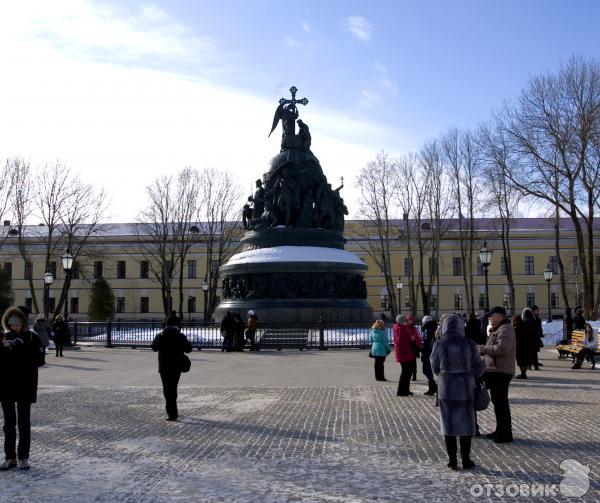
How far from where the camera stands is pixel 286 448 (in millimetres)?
8406

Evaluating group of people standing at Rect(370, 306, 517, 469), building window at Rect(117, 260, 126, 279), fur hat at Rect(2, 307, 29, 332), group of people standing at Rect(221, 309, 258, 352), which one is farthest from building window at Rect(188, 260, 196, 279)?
fur hat at Rect(2, 307, 29, 332)

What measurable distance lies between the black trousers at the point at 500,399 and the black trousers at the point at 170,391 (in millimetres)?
4740

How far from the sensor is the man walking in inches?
337

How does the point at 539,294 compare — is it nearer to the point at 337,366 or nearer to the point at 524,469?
the point at 337,366

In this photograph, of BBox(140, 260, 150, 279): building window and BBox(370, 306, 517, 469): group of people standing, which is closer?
BBox(370, 306, 517, 469): group of people standing

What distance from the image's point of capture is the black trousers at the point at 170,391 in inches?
418

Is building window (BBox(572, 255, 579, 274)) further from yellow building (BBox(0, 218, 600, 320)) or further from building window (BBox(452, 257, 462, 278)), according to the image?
building window (BBox(452, 257, 462, 278))

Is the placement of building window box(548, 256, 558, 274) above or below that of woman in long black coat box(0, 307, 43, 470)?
above

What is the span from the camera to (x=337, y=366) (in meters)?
19.7

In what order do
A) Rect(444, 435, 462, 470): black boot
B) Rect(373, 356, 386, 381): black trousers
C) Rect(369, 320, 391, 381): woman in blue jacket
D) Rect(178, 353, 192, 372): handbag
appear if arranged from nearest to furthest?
1. Rect(444, 435, 462, 470): black boot
2. Rect(178, 353, 192, 372): handbag
3. Rect(369, 320, 391, 381): woman in blue jacket
4. Rect(373, 356, 386, 381): black trousers

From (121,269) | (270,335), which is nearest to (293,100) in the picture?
(270,335)

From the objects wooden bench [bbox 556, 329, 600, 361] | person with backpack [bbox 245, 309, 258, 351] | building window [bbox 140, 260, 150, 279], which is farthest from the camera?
building window [bbox 140, 260, 150, 279]

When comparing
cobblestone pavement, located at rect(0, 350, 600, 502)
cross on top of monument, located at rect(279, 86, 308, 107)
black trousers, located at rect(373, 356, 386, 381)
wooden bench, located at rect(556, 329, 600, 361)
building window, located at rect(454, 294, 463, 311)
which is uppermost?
cross on top of monument, located at rect(279, 86, 308, 107)

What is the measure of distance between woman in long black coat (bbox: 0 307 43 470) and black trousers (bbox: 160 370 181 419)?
10.5 feet
